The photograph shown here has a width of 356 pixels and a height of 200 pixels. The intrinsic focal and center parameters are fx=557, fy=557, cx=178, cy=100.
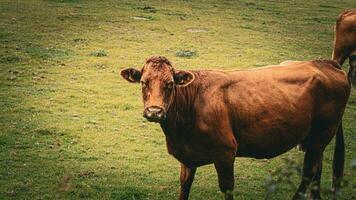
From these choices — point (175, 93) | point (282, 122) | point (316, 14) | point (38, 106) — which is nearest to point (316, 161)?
point (282, 122)

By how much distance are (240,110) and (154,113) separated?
5.06 ft

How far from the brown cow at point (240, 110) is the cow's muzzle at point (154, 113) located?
0.04ft

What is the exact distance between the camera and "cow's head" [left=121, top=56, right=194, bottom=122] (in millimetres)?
6793

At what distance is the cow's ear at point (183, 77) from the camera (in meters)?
7.38

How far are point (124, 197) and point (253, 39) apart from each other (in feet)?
45.0

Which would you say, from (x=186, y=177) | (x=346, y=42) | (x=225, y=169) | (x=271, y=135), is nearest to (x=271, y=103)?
(x=271, y=135)

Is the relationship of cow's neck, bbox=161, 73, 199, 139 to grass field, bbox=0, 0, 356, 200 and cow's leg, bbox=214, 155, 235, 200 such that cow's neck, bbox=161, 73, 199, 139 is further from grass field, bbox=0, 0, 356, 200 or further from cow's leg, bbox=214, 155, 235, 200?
grass field, bbox=0, 0, 356, 200

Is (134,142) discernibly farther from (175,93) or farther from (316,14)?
(316,14)

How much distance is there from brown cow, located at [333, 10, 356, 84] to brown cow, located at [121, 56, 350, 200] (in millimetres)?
4358

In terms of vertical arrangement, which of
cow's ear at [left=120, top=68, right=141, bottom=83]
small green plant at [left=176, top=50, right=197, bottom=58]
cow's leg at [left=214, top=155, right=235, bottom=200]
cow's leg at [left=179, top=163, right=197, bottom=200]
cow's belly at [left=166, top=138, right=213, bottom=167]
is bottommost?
small green plant at [left=176, top=50, right=197, bottom=58]

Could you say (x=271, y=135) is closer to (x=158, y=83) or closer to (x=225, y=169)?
(x=225, y=169)

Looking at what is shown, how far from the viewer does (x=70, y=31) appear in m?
20.3

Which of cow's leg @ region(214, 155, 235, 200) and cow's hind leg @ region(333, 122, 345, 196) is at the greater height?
cow's leg @ region(214, 155, 235, 200)

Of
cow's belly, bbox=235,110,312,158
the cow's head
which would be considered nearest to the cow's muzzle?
the cow's head
